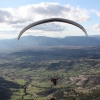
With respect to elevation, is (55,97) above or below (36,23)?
below

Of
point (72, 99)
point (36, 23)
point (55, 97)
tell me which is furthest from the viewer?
point (55, 97)

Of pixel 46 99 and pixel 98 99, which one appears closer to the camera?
pixel 98 99

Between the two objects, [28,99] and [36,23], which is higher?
[36,23]

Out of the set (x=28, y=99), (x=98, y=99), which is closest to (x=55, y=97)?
(x=28, y=99)

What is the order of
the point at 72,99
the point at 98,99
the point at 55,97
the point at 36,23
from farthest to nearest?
the point at 55,97, the point at 72,99, the point at 98,99, the point at 36,23

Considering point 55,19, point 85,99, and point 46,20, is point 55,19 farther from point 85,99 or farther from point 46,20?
point 85,99

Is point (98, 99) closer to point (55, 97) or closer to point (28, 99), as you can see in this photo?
point (55, 97)

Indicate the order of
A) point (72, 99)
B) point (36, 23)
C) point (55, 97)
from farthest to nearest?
point (55, 97) → point (72, 99) → point (36, 23)

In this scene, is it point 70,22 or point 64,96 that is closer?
point 70,22

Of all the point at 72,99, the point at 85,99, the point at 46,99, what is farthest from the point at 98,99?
the point at 46,99
